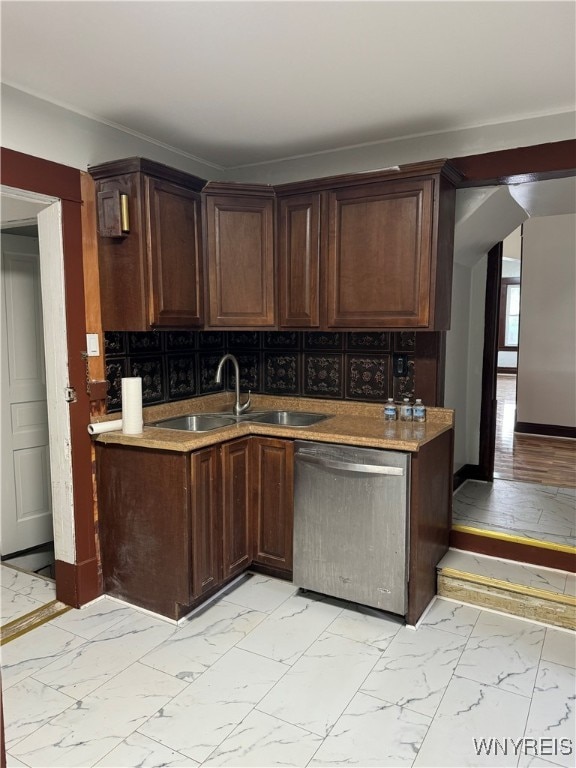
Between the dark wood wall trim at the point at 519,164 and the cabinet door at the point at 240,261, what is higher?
the dark wood wall trim at the point at 519,164

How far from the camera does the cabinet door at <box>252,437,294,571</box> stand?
2.84 meters

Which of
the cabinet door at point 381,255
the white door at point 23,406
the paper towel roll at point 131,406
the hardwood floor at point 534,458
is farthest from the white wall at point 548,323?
the white door at point 23,406

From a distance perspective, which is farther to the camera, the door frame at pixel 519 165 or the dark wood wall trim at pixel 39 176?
the door frame at pixel 519 165

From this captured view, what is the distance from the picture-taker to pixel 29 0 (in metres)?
1.70

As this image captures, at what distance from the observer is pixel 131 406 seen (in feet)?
8.92

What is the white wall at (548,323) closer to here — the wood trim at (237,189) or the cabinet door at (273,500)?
the wood trim at (237,189)

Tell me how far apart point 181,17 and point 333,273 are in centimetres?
142

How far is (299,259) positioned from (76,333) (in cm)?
126

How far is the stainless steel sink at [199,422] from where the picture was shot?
3123 mm

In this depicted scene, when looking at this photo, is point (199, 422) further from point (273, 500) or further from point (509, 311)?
point (509, 311)

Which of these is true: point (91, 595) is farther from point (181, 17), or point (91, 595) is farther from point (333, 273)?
point (181, 17)

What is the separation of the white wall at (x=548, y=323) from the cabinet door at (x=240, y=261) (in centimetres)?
405

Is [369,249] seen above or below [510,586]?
above

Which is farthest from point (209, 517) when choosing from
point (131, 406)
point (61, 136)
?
point (61, 136)
